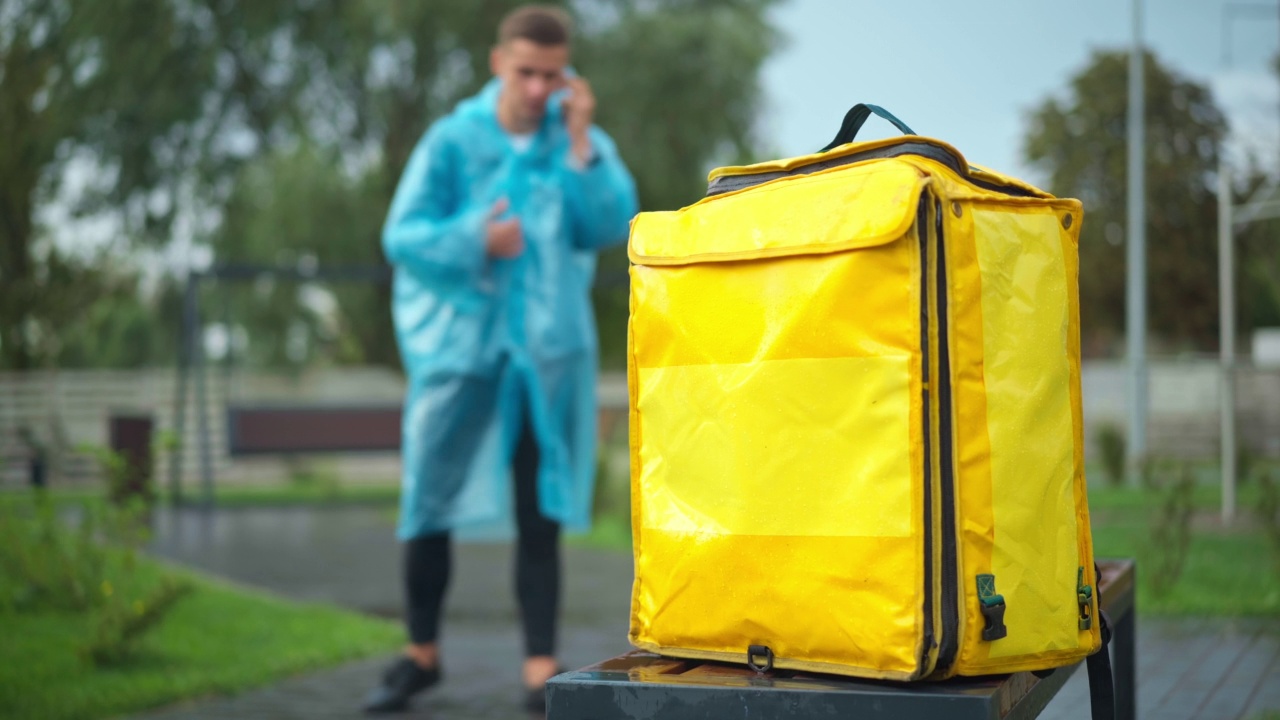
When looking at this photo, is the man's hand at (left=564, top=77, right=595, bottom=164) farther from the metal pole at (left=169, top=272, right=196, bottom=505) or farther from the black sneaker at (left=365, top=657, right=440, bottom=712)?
the metal pole at (left=169, top=272, right=196, bottom=505)

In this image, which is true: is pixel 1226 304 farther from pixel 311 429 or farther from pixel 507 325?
pixel 311 429

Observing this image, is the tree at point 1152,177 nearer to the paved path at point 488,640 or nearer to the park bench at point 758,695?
the paved path at point 488,640

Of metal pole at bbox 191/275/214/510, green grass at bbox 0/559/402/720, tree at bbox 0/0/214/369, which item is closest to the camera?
green grass at bbox 0/559/402/720

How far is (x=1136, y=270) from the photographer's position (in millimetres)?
9078

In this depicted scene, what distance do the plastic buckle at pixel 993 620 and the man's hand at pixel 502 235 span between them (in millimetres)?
2489

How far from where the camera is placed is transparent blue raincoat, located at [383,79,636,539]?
12.5 ft

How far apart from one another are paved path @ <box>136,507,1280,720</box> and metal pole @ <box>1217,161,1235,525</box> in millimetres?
2649

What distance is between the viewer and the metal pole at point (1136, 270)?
833cm

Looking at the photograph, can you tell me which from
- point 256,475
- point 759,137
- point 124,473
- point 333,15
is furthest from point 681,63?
point 124,473

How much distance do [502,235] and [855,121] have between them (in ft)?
6.78

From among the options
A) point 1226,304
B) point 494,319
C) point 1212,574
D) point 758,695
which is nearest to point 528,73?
point 494,319

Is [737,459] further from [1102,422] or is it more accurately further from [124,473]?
[1102,422]

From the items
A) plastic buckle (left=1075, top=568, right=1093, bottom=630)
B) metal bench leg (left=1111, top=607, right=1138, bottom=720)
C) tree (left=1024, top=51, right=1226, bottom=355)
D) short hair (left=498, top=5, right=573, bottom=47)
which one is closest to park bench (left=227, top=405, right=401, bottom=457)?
tree (left=1024, top=51, right=1226, bottom=355)

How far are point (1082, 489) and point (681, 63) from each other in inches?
700
